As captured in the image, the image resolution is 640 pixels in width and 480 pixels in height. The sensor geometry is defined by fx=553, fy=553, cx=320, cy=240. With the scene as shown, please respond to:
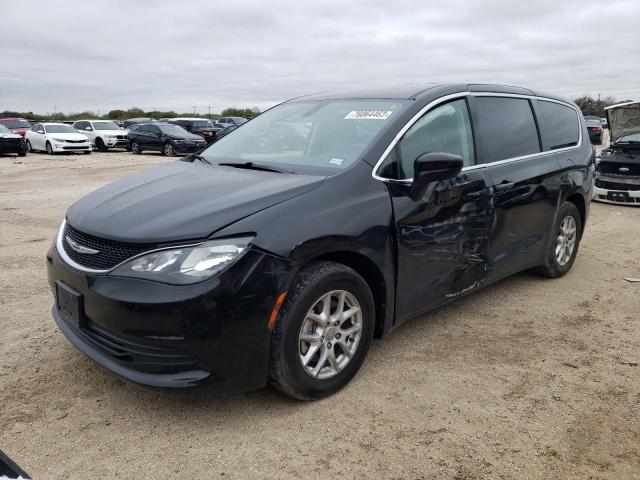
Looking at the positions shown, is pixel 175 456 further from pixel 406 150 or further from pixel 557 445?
pixel 406 150

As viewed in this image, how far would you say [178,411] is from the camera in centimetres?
297

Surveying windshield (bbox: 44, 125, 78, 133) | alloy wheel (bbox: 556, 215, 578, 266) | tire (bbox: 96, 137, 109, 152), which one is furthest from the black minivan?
tire (bbox: 96, 137, 109, 152)

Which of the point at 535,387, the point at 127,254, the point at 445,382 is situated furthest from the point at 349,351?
the point at 127,254

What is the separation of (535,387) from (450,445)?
2.82 feet

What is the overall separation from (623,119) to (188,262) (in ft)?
31.6

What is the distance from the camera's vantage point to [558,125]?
202 inches

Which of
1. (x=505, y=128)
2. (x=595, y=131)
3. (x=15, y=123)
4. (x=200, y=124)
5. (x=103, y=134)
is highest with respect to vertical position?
(x=595, y=131)

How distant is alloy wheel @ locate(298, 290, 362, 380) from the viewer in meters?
2.94

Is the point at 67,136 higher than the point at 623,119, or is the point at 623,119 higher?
the point at 623,119

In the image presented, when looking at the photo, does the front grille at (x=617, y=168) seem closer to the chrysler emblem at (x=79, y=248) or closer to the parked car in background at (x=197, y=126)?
the chrysler emblem at (x=79, y=248)

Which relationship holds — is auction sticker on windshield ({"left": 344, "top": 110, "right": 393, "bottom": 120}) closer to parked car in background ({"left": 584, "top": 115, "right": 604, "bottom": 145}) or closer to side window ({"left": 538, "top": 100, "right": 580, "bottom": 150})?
side window ({"left": 538, "top": 100, "right": 580, "bottom": 150})

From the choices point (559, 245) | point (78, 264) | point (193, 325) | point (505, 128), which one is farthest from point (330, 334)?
point (559, 245)

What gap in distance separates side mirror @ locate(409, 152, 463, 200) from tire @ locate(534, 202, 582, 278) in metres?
2.07

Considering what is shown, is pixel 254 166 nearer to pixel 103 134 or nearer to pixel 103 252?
pixel 103 252
